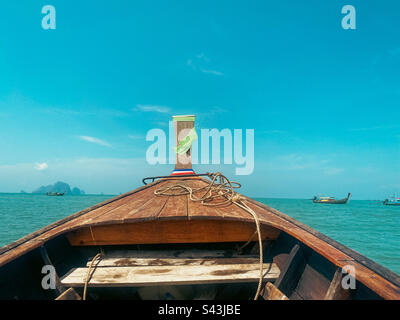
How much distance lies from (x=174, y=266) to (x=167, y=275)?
0.48 feet

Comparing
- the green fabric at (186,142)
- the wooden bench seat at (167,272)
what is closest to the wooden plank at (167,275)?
the wooden bench seat at (167,272)

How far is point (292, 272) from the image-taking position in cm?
165

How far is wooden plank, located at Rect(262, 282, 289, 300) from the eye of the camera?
4.34ft

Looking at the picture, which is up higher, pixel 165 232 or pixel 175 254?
pixel 165 232

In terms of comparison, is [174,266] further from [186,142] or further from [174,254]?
[186,142]

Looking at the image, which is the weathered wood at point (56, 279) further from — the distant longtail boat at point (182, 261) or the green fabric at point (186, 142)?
the green fabric at point (186, 142)

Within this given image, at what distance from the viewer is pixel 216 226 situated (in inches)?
72.5

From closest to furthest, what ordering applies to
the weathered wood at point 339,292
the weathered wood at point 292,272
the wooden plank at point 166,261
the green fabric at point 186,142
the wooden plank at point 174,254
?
1. the weathered wood at point 339,292
2. the weathered wood at point 292,272
3. the wooden plank at point 166,261
4. the wooden plank at point 174,254
5. the green fabric at point 186,142

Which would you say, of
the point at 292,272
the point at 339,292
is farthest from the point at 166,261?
the point at 339,292

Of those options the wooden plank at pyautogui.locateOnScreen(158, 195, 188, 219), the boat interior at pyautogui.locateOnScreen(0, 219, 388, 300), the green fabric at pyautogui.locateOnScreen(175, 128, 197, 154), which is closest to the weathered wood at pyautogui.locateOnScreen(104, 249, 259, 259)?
the boat interior at pyautogui.locateOnScreen(0, 219, 388, 300)

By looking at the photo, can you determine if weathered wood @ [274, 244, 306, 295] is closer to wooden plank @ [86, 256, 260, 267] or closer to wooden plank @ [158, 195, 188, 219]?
wooden plank @ [86, 256, 260, 267]

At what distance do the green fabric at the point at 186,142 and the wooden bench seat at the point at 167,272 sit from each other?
439 centimetres

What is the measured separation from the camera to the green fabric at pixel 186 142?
606 centimetres
